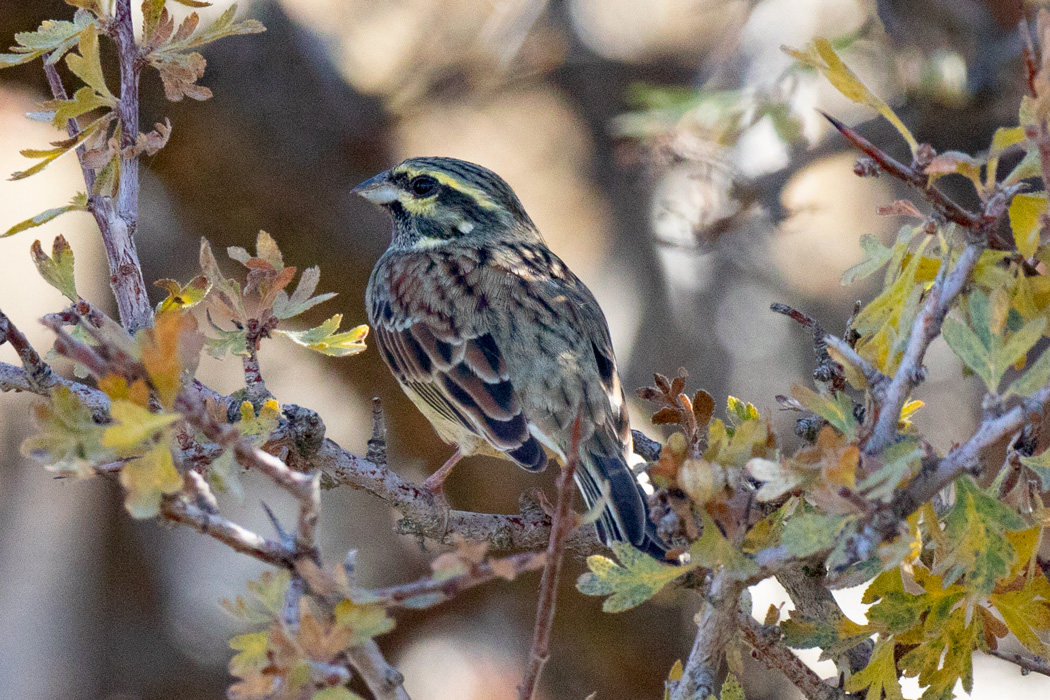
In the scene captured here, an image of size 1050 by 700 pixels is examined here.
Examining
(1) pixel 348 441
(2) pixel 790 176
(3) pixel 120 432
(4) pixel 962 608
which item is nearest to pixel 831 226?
(2) pixel 790 176

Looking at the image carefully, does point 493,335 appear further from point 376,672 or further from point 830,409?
point 376,672

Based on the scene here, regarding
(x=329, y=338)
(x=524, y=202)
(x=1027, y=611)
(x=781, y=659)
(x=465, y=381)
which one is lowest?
(x=524, y=202)

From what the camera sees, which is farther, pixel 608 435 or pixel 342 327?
pixel 342 327

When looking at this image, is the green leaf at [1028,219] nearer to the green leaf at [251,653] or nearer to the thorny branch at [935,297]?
the thorny branch at [935,297]

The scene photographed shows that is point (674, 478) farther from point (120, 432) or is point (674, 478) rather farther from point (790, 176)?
point (790, 176)

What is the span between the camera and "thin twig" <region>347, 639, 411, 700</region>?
58.4 inches

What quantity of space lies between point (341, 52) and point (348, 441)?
1859mm

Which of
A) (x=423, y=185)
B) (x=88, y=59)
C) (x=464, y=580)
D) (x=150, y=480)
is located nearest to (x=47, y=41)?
(x=88, y=59)

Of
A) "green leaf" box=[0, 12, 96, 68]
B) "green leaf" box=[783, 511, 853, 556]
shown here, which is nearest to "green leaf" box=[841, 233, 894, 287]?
"green leaf" box=[783, 511, 853, 556]

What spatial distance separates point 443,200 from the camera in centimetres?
416

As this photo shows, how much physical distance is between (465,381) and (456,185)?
3.33 feet

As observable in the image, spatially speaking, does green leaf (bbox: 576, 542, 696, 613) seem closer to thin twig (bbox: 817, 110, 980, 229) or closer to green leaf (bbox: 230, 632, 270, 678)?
green leaf (bbox: 230, 632, 270, 678)

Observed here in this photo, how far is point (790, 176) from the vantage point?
5.12 meters

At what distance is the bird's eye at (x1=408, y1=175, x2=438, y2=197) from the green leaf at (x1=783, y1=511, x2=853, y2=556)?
2836mm
